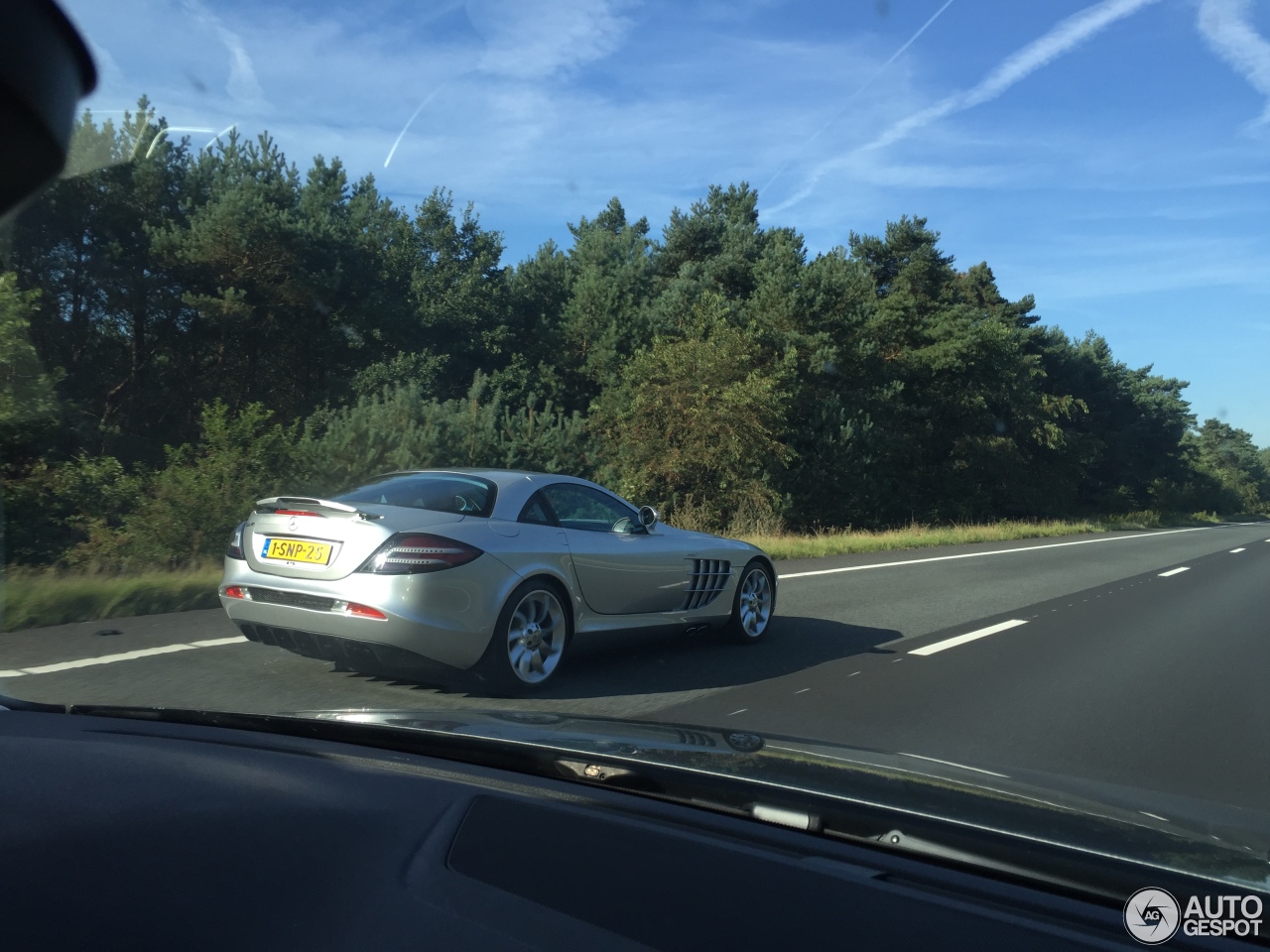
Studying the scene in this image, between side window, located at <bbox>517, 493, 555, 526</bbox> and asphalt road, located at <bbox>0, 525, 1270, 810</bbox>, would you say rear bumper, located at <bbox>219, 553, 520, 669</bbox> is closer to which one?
asphalt road, located at <bbox>0, 525, 1270, 810</bbox>

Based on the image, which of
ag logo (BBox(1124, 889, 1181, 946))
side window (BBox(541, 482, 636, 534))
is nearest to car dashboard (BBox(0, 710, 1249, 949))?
ag logo (BBox(1124, 889, 1181, 946))

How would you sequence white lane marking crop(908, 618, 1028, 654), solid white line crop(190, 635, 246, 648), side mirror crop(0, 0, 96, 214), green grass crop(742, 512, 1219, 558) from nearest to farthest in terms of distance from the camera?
side mirror crop(0, 0, 96, 214), solid white line crop(190, 635, 246, 648), white lane marking crop(908, 618, 1028, 654), green grass crop(742, 512, 1219, 558)

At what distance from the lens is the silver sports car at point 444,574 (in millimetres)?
5547

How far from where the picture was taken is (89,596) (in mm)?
8734

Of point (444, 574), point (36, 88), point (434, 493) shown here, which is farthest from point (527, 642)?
point (36, 88)

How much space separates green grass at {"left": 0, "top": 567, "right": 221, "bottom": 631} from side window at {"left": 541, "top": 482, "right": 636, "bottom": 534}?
4389 mm

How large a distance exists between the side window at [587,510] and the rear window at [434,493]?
0.50 metres

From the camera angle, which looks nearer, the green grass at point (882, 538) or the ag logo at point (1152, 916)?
the ag logo at point (1152, 916)

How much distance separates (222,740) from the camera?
10.0 ft

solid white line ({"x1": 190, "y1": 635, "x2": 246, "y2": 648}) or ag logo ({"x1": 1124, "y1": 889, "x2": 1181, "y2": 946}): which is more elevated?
ag logo ({"x1": 1124, "y1": 889, "x2": 1181, "y2": 946})

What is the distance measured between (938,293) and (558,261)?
2032cm

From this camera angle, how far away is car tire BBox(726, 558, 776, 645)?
8125 mm

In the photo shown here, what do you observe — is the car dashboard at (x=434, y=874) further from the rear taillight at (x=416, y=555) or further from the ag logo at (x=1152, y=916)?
the rear taillight at (x=416, y=555)

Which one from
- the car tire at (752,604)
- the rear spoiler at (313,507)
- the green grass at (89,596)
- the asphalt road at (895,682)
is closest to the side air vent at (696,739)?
the asphalt road at (895,682)
